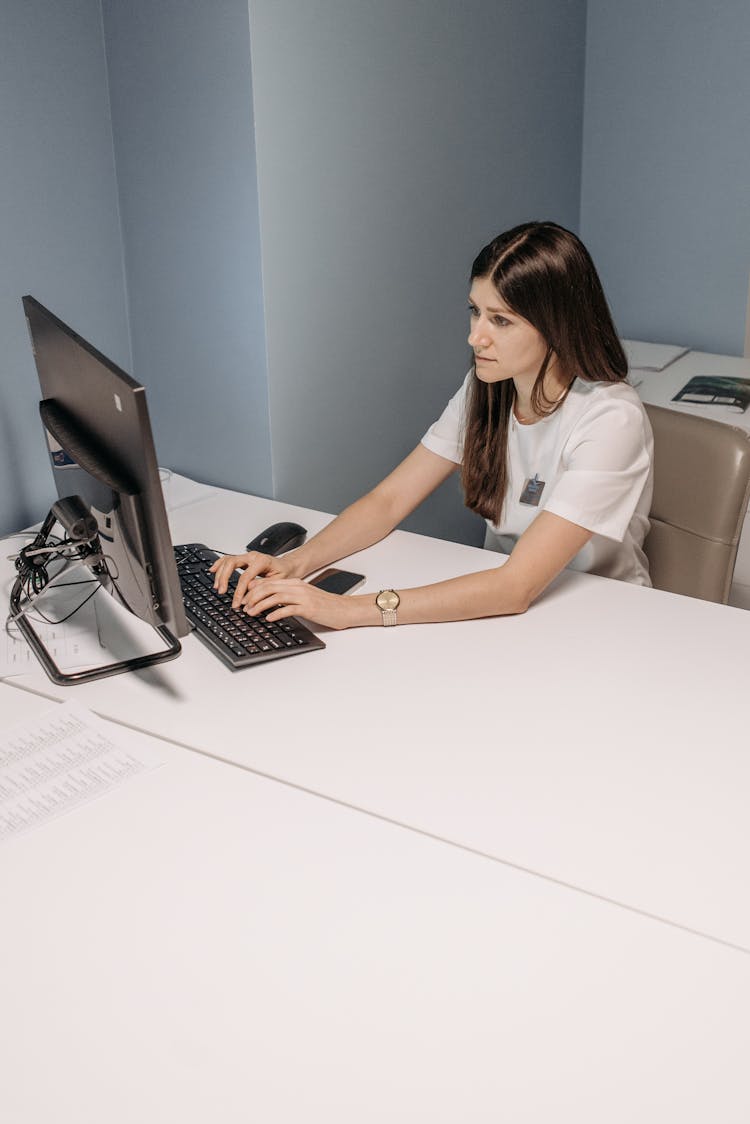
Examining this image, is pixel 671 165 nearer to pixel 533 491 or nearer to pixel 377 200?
pixel 377 200

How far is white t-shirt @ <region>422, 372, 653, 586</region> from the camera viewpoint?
166cm

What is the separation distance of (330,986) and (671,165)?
2.95m

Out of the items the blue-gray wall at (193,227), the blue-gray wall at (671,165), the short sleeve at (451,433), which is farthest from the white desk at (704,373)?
the blue-gray wall at (193,227)

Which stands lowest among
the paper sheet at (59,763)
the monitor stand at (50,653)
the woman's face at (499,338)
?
the paper sheet at (59,763)

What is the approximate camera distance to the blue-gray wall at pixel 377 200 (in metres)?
1.99

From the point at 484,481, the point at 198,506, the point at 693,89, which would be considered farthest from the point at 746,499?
the point at 693,89

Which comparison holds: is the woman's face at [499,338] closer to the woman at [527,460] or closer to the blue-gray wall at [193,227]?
the woman at [527,460]

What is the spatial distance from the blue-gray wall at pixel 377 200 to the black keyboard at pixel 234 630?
54 cm

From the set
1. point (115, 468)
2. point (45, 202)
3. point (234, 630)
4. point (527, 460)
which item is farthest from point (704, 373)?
point (115, 468)

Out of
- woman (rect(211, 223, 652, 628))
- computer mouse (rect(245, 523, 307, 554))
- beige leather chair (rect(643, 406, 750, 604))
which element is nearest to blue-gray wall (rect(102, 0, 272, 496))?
computer mouse (rect(245, 523, 307, 554))

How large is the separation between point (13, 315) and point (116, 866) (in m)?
1.22

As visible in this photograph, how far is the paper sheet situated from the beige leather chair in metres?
1.00

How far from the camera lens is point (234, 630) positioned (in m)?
1.52

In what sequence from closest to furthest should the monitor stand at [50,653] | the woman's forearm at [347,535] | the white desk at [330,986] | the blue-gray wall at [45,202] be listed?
the white desk at [330,986]
the monitor stand at [50,653]
the woman's forearm at [347,535]
the blue-gray wall at [45,202]
